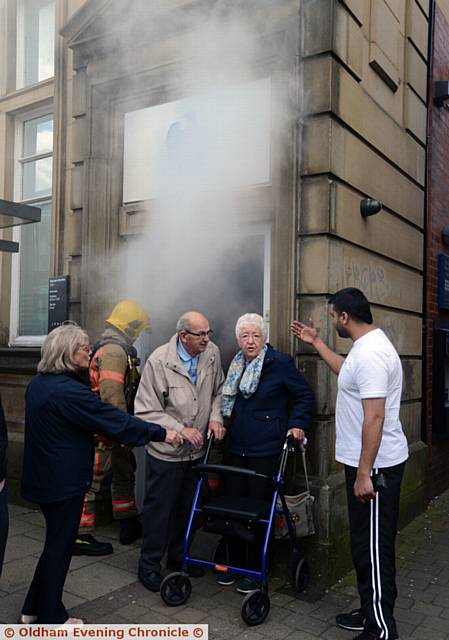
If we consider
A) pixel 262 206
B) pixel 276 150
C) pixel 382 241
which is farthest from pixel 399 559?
pixel 276 150

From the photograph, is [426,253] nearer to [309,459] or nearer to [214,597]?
[309,459]

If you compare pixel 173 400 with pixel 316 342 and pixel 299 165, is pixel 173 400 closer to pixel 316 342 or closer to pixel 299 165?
pixel 316 342

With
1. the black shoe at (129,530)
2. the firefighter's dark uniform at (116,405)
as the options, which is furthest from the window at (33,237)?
the black shoe at (129,530)

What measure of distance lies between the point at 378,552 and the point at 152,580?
4.82ft

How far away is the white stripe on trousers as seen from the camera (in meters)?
3.23

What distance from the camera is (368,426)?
3184mm

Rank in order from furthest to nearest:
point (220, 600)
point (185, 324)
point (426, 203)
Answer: point (426, 203) → point (185, 324) → point (220, 600)

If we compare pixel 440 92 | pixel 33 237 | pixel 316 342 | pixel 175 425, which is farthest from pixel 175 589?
pixel 440 92

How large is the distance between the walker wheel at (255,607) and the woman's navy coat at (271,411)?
83 cm

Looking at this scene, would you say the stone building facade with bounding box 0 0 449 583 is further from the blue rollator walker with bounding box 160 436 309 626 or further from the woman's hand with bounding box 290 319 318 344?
the blue rollator walker with bounding box 160 436 309 626

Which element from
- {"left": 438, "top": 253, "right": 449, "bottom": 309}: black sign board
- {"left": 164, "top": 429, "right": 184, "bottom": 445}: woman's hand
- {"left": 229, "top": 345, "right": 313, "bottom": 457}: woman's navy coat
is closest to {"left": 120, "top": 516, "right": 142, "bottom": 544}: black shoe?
{"left": 229, "top": 345, "right": 313, "bottom": 457}: woman's navy coat

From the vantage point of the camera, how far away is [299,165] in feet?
14.7

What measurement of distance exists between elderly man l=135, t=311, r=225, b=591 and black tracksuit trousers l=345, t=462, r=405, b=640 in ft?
3.67

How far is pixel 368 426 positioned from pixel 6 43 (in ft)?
20.5
